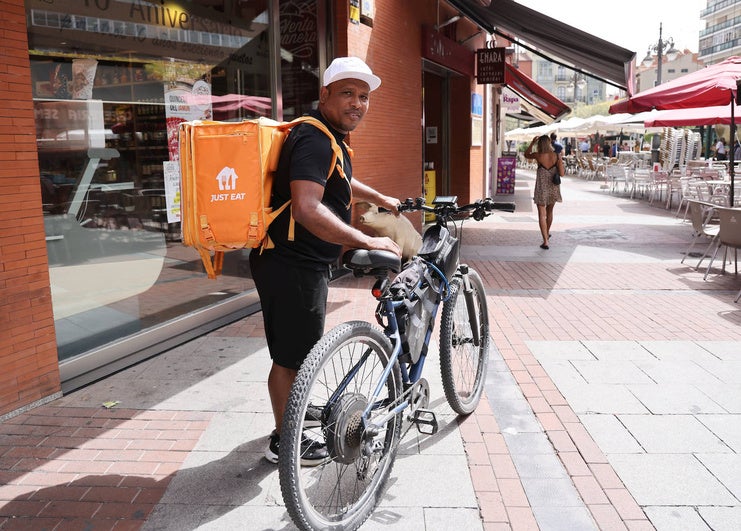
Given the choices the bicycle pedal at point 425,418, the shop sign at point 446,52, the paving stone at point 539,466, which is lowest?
the paving stone at point 539,466

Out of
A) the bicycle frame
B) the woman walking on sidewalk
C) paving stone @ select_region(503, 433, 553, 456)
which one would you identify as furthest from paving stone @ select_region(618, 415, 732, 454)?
the woman walking on sidewalk

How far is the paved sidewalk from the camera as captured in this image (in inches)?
117

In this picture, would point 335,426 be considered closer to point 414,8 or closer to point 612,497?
point 612,497

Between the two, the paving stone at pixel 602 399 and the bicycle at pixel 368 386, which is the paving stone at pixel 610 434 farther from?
the bicycle at pixel 368 386

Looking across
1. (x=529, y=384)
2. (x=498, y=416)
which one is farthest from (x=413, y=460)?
(x=529, y=384)

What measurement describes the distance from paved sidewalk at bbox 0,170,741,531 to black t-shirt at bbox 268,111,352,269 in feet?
3.75

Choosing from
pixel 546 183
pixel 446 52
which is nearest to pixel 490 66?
pixel 446 52

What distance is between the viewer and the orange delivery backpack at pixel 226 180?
9.07 ft

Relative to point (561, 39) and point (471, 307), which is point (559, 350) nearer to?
point (471, 307)

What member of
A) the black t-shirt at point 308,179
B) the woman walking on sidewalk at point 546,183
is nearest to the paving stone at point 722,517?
the black t-shirt at point 308,179

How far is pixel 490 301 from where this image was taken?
700cm

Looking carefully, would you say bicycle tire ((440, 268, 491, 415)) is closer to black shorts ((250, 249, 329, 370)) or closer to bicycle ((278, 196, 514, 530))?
bicycle ((278, 196, 514, 530))

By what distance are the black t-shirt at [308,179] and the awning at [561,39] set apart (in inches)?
317

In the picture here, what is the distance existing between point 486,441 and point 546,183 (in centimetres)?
746
